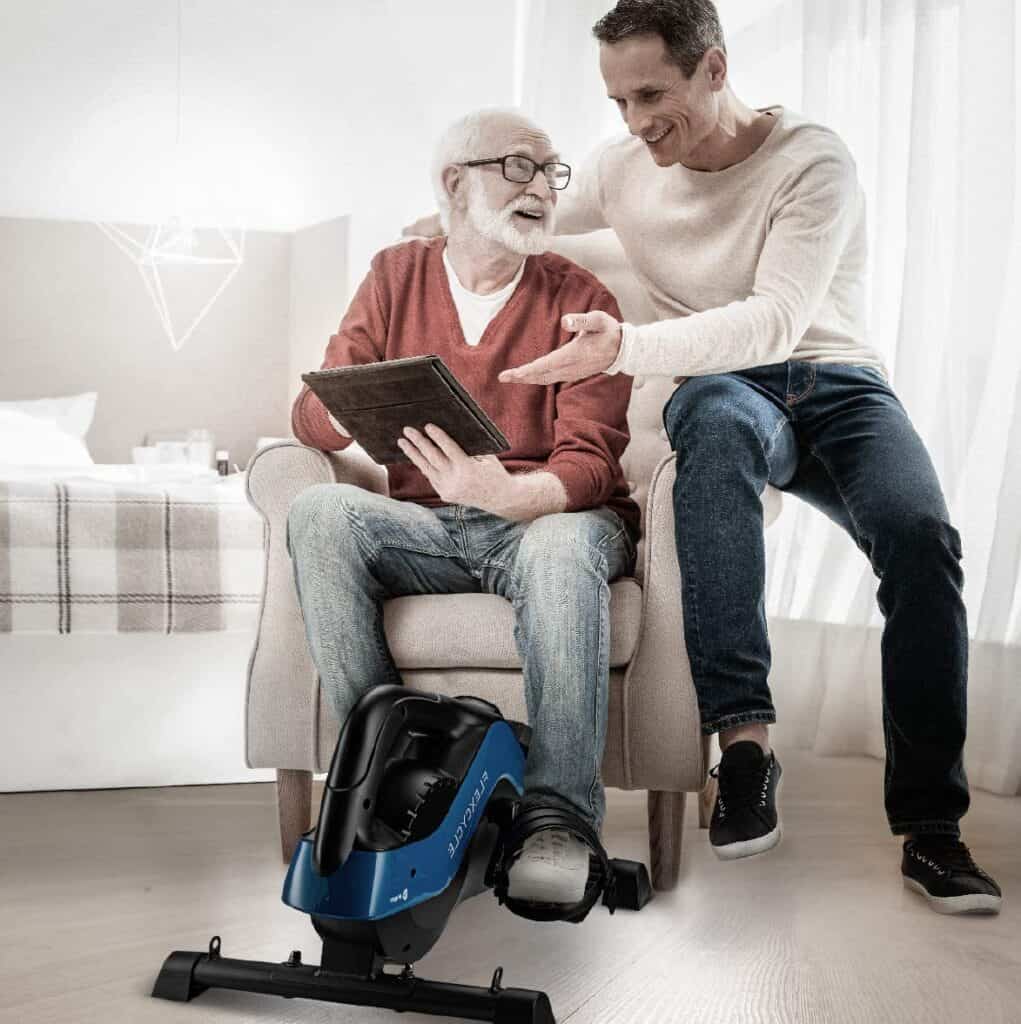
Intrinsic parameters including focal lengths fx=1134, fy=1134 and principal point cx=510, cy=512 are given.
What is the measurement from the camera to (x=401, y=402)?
1432mm

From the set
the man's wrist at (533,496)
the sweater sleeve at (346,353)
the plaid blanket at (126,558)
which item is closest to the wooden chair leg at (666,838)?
the man's wrist at (533,496)

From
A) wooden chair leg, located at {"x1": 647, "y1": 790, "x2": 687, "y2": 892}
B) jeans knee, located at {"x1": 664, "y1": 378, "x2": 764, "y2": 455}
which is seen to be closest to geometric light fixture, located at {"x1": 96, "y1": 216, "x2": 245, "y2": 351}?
jeans knee, located at {"x1": 664, "y1": 378, "x2": 764, "y2": 455}

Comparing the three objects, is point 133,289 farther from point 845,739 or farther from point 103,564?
point 845,739

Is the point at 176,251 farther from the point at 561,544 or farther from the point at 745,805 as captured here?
the point at 745,805

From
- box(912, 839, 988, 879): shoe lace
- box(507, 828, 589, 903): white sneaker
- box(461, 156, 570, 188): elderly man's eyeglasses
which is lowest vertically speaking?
box(912, 839, 988, 879): shoe lace

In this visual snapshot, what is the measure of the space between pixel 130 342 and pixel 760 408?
10.2 ft

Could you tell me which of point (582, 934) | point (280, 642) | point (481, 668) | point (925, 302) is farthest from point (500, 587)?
point (925, 302)

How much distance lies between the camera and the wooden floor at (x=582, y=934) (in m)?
1.18

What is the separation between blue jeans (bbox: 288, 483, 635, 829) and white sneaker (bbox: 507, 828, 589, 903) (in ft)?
0.25

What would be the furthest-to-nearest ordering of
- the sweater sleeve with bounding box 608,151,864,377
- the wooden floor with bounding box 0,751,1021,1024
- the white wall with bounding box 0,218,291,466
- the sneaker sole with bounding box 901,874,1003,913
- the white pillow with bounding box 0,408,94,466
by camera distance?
the white wall with bounding box 0,218,291,466, the white pillow with bounding box 0,408,94,466, the sweater sleeve with bounding box 608,151,864,377, the sneaker sole with bounding box 901,874,1003,913, the wooden floor with bounding box 0,751,1021,1024

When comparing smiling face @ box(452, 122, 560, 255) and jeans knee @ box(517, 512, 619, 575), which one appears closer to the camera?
jeans knee @ box(517, 512, 619, 575)

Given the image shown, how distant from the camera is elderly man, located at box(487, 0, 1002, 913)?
4.97 feet

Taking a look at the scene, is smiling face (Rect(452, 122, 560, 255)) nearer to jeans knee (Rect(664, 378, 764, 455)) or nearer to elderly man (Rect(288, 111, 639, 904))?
elderly man (Rect(288, 111, 639, 904))

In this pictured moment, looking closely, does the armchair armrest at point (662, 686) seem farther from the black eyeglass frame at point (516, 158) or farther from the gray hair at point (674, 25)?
the gray hair at point (674, 25)
